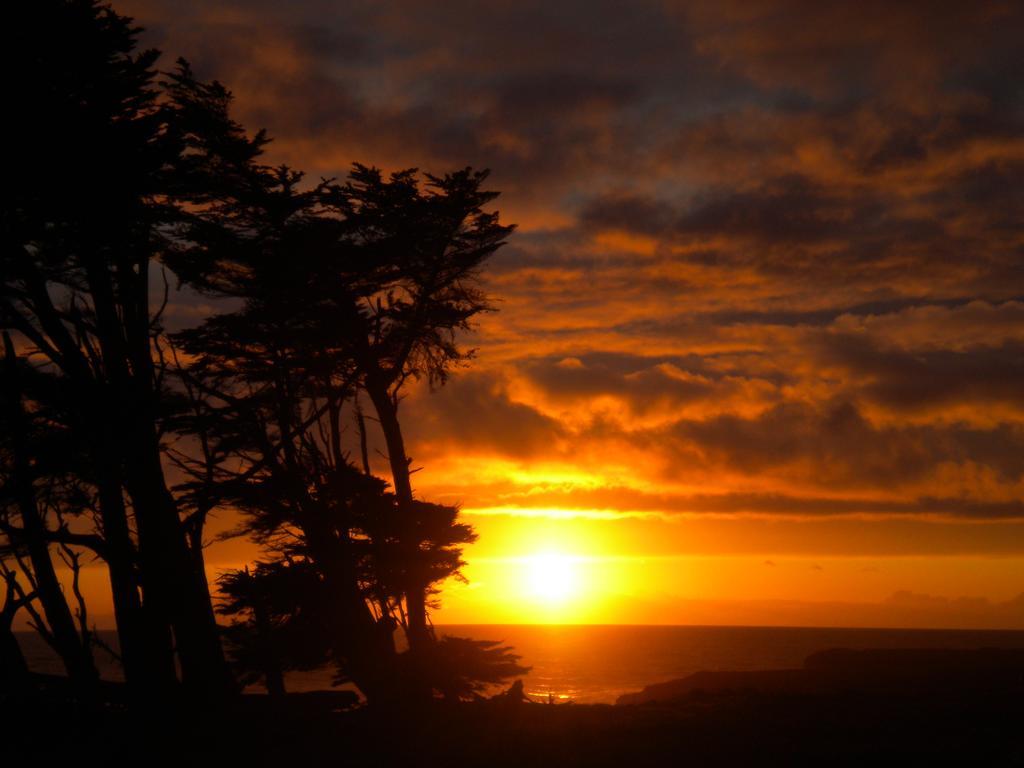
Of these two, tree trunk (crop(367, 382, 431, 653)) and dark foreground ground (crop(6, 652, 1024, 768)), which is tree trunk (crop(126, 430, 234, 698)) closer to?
dark foreground ground (crop(6, 652, 1024, 768))

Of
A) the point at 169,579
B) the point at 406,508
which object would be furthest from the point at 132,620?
the point at 406,508

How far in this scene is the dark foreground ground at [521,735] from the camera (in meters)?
14.8

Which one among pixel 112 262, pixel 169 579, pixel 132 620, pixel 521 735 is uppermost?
pixel 112 262

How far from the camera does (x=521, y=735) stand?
1602cm

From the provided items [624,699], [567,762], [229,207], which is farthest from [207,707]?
[624,699]

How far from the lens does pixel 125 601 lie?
17922mm

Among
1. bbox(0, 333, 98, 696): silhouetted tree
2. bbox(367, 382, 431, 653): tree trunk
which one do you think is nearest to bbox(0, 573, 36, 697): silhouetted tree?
bbox(0, 333, 98, 696): silhouetted tree

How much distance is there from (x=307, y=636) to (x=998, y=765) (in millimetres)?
15205

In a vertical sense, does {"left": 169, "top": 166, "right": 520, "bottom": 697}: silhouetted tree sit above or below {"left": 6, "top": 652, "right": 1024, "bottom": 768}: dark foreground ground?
above

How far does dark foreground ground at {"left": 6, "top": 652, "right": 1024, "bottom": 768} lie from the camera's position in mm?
14789

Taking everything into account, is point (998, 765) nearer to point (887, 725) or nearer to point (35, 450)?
point (887, 725)

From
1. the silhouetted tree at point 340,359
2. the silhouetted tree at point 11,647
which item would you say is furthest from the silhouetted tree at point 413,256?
the silhouetted tree at point 11,647

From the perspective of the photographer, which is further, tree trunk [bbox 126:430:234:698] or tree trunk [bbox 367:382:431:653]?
tree trunk [bbox 367:382:431:653]

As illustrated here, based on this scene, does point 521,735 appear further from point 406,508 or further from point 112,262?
point 112,262
